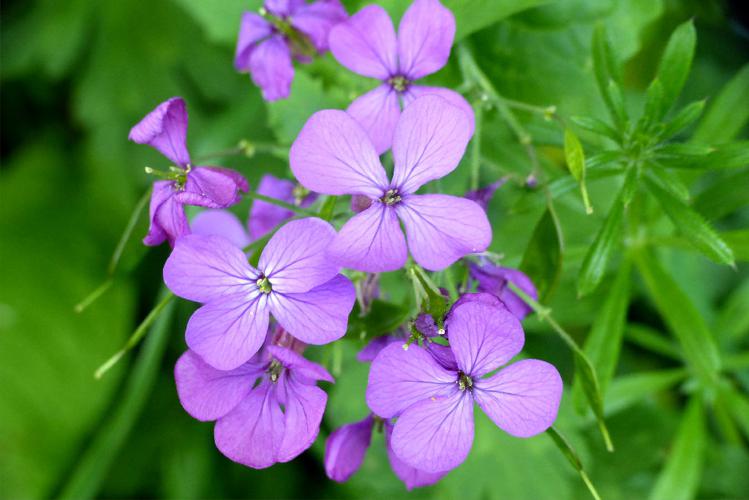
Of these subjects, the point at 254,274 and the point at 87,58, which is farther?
the point at 87,58

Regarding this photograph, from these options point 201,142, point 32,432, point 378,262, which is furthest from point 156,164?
point 378,262

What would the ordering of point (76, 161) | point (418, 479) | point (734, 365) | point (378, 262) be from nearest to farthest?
point (378, 262)
point (418, 479)
point (734, 365)
point (76, 161)

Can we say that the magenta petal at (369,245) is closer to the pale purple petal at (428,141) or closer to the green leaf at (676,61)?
the pale purple petal at (428,141)

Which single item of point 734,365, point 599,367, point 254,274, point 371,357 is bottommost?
point 734,365

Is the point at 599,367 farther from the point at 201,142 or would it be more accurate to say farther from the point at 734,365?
the point at 201,142

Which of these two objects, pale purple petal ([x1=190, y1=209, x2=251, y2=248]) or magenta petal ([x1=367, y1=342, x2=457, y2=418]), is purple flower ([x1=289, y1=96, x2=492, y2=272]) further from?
pale purple petal ([x1=190, y1=209, x2=251, y2=248])

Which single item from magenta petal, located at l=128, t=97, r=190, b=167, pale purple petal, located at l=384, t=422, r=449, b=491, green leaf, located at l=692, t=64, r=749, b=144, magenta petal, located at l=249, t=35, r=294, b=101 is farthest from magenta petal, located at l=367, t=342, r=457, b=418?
green leaf, located at l=692, t=64, r=749, b=144

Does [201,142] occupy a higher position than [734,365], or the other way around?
[201,142]
